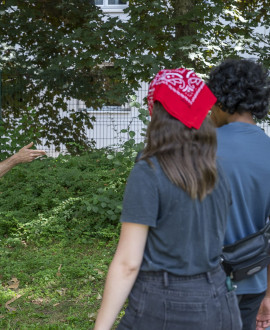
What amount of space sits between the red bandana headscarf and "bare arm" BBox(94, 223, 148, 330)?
40 centimetres

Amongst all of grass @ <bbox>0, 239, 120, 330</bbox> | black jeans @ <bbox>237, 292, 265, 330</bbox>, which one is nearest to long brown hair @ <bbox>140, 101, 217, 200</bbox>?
black jeans @ <bbox>237, 292, 265, 330</bbox>

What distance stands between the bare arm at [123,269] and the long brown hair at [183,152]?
0.69ft

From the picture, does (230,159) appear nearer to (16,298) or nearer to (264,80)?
(264,80)

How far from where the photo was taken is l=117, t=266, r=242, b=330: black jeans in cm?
168

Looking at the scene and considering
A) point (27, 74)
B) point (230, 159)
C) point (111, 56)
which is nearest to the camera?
point (230, 159)

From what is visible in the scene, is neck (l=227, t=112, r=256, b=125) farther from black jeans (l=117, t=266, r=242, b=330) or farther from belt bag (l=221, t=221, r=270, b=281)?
black jeans (l=117, t=266, r=242, b=330)

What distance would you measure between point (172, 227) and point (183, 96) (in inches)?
17.6

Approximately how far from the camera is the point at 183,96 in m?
1.73

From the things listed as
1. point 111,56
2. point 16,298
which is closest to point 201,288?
point 16,298

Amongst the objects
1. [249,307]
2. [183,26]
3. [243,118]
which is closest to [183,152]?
[243,118]

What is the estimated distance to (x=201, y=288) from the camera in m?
1.71

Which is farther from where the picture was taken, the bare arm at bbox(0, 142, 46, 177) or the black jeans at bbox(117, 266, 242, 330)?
the bare arm at bbox(0, 142, 46, 177)

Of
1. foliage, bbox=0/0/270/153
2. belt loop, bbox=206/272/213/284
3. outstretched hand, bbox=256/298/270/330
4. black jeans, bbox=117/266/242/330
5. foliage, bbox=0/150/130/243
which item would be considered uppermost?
foliage, bbox=0/0/270/153

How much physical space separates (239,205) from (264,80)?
560 mm
